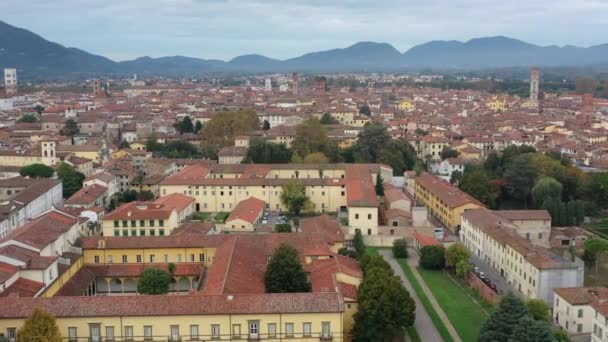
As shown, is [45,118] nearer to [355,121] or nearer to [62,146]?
[62,146]

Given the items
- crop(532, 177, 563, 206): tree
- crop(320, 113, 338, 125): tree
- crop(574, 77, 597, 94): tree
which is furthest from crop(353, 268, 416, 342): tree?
crop(574, 77, 597, 94): tree

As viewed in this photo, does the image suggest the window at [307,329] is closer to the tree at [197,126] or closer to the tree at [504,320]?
the tree at [504,320]

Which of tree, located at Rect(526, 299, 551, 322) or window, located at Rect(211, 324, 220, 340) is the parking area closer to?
tree, located at Rect(526, 299, 551, 322)

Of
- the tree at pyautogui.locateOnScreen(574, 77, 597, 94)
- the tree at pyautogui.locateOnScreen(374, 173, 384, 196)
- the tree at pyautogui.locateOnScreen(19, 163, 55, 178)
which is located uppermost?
the tree at pyautogui.locateOnScreen(574, 77, 597, 94)

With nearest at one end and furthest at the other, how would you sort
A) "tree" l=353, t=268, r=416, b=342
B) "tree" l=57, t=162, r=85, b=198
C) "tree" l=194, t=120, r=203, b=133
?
"tree" l=353, t=268, r=416, b=342
"tree" l=57, t=162, r=85, b=198
"tree" l=194, t=120, r=203, b=133

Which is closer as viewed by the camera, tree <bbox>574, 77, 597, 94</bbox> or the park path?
the park path
